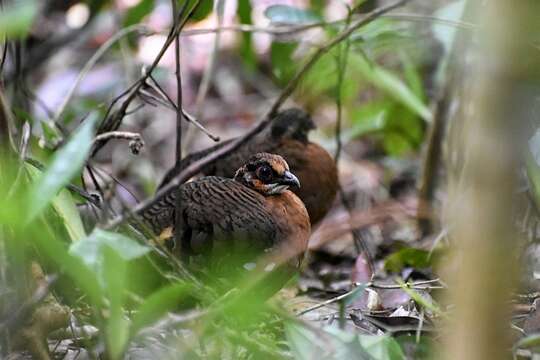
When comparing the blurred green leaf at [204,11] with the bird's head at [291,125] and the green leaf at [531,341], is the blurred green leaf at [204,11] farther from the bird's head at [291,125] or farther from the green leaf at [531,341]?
the green leaf at [531,341]

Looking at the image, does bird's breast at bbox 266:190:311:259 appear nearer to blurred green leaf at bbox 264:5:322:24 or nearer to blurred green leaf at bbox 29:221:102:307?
blurred green leaf at bbox 264:5:322:24

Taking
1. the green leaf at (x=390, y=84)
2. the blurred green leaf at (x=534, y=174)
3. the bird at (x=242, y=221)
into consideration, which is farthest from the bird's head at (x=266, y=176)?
the green leaf at (x=390, y=84)

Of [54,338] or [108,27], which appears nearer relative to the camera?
[54,338]

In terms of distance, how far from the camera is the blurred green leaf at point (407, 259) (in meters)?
3.82

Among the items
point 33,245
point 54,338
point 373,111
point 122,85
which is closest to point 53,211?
point 33,245

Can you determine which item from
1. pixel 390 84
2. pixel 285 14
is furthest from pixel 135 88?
pixel 390 84

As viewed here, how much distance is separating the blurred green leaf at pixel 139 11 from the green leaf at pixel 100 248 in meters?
2.11

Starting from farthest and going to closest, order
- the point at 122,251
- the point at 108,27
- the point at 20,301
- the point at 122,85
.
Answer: the point at 108,27 < the point at 122,85 < the point at 20,301 < the point at 122,251

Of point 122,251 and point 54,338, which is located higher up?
point 122,251

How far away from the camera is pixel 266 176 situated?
11.6ft

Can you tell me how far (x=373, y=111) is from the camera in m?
5.30

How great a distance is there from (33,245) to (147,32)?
4.39 ft

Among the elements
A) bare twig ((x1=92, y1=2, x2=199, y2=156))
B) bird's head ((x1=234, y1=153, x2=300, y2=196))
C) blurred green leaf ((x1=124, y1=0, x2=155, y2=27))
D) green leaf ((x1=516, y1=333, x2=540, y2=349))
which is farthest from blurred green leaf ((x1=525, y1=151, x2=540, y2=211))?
blurred green leaf ((x1=124, y1=0, x2=155, y2=27))

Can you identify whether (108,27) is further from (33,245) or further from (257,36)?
(33,245)
